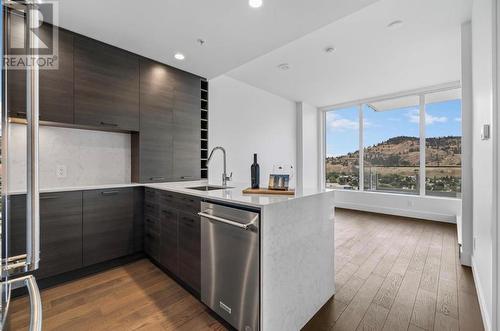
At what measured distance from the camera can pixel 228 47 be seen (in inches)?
104

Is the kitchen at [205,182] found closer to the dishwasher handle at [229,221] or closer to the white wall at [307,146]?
the dishwasher handle at [229,221]

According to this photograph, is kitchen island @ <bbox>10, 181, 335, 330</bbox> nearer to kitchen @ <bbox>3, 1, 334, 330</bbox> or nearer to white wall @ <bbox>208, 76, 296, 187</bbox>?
kitchen @ <bbox>3, 1, 334, 330</bbox>

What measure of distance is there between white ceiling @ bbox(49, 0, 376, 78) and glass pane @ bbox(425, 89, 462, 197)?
157 inches

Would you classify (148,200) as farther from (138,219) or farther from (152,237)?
(152,237)

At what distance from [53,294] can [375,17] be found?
13.5ft

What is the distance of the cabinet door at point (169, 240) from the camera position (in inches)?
82.6

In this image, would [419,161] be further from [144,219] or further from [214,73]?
[144,219]

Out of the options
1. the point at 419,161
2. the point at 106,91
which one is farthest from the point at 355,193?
the point at 106,91

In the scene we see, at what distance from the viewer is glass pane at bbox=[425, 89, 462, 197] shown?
4391 mm

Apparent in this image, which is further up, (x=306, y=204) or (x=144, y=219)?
(x=306, y=204)

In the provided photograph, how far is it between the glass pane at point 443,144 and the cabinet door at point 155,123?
513 centimetres

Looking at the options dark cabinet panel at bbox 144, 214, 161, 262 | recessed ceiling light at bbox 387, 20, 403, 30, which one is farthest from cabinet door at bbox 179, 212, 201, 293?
recessed ceiling light at bbox 387, 20, 403, 30

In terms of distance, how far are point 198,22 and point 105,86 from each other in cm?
129

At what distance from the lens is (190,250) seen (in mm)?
1902
